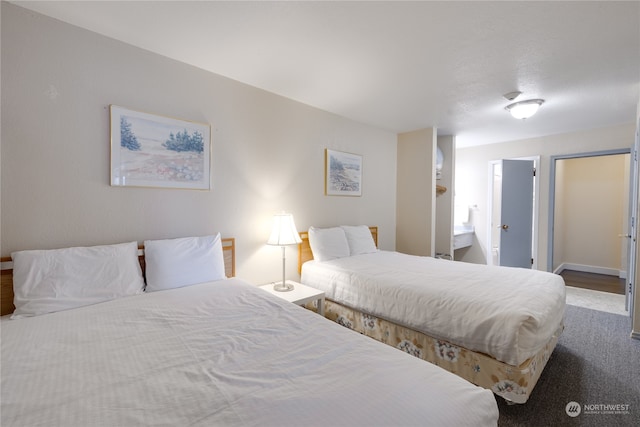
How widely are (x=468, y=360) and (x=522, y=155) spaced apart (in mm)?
4224

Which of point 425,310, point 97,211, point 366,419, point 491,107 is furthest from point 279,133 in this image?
point 366,419

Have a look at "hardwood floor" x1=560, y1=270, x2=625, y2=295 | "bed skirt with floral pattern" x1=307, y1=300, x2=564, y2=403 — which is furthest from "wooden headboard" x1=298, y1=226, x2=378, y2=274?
"hardwood floor" x1=560, y1=270, x2=625, y2=295

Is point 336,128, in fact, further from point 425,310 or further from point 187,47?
point 425,310

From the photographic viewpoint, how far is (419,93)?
113 inches

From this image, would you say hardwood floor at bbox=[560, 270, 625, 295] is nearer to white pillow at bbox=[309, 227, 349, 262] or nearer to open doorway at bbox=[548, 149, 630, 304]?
open doorway at bbox=[548, 149, 630, 304]

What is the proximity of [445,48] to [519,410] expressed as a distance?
8.08 ft

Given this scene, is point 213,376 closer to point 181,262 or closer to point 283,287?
point 181,262

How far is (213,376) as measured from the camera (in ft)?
3.36

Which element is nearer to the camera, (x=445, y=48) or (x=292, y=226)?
(x=445, y=48)

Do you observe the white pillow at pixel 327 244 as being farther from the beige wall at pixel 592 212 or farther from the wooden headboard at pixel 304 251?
the beige wall at pixel 592 212

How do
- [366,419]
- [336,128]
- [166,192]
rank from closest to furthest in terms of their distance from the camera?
[366,419] → [166,192] → [336,128]

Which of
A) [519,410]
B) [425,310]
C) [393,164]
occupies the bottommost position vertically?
[519,410]

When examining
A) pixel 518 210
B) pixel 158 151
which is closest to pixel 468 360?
pixel 158 151

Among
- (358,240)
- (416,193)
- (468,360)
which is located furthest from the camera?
(416,193)
